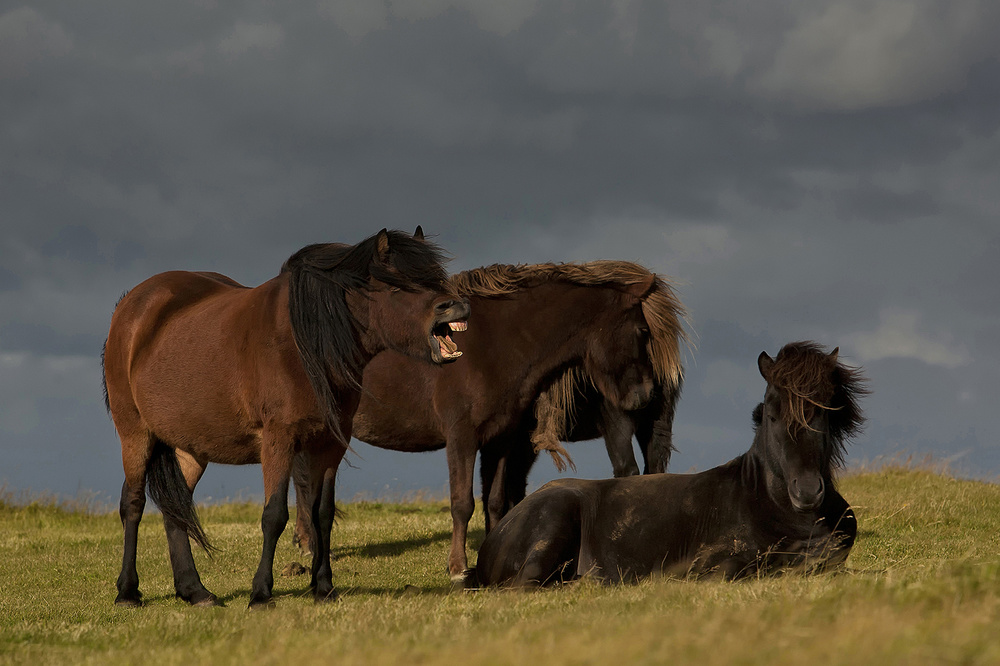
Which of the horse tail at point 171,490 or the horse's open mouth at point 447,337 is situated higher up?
the horse's open mouth at point 447,337

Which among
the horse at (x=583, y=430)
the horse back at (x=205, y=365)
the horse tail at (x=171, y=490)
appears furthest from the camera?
the horse at (x=583, y=430)

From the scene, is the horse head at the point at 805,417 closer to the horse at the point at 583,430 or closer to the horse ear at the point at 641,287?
the horse ear at the point at 641,287

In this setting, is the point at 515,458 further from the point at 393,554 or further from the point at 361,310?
the point at 361,310

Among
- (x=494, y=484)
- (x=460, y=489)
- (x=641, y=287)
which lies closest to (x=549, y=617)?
(x=460, y=489)

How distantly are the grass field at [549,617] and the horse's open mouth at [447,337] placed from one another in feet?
5.48

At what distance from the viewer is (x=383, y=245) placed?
22.6 ft

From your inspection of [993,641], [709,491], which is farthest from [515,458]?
[993,641]

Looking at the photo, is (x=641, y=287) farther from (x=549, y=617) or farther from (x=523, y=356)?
(x=549, y=617)

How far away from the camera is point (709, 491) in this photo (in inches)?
277

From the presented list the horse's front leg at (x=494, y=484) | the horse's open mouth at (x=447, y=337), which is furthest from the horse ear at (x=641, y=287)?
the horse's open mouth at (x=447, y=337)

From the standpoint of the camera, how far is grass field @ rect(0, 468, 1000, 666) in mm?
3102

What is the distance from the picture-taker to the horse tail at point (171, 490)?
28.0ft

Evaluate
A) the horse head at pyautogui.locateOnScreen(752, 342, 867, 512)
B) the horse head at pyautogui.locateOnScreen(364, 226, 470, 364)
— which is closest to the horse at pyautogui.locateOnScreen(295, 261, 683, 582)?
the horse head at pyautogui.locateOnScreen(364, 226, 470, 364)

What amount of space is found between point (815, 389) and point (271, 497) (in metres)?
3.87
